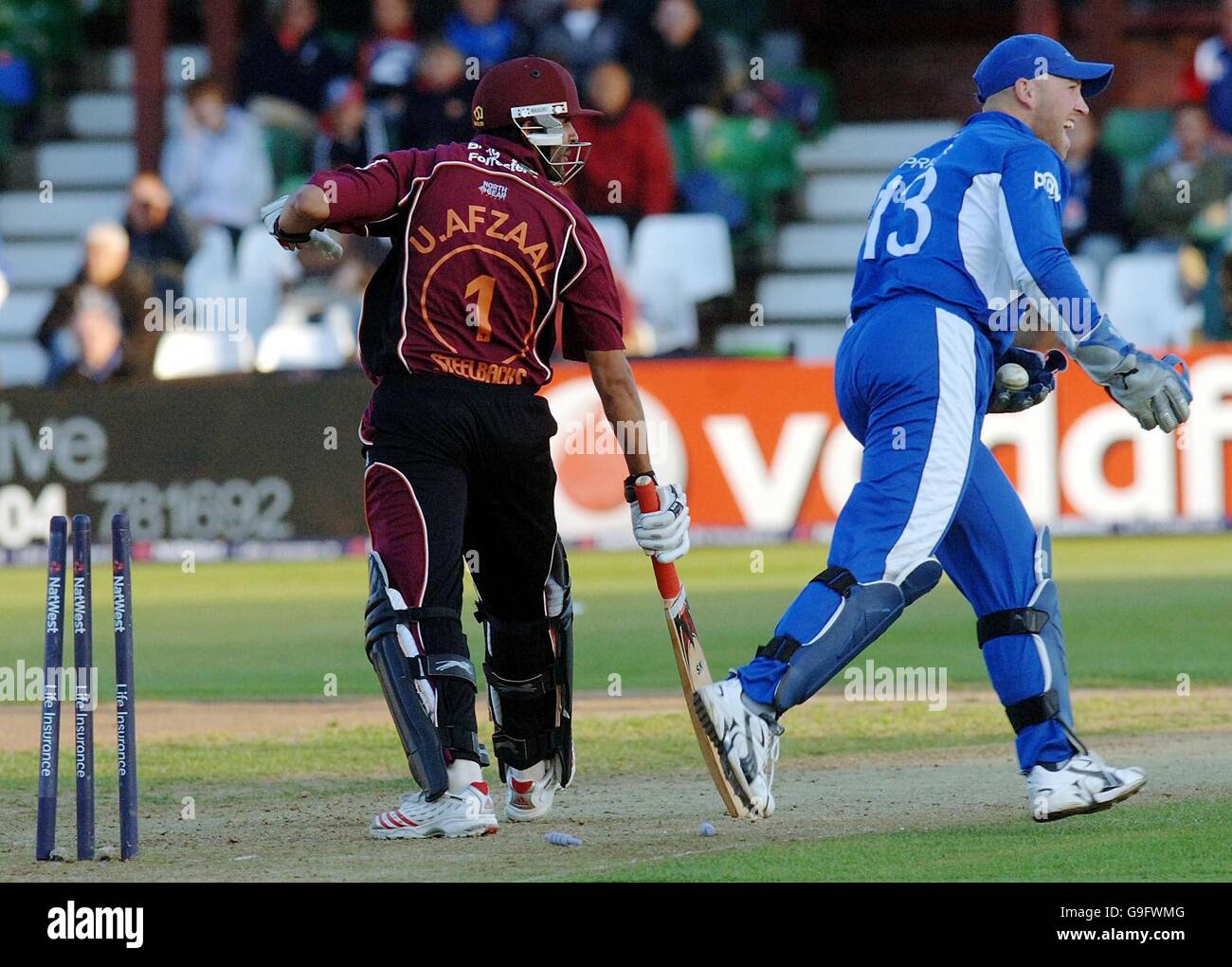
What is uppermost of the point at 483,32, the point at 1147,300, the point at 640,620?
the point at 483,32

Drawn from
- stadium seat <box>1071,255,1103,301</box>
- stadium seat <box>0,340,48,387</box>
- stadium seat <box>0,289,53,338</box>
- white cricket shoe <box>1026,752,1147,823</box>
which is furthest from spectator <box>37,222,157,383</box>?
white cricket shoe <box>1026,752,1147,823</box>

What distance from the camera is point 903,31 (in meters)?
23.6

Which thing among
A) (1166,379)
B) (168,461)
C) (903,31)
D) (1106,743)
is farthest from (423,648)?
(903,31)

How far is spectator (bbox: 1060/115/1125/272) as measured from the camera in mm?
17750

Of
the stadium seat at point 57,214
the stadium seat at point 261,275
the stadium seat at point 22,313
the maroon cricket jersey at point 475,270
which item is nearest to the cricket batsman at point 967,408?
the maroon cricket jersey at point 475,270

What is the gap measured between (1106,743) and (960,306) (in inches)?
97.7

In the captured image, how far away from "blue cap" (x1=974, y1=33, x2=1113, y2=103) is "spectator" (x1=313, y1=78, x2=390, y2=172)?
1144cm

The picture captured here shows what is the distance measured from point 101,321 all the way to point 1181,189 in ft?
28.3

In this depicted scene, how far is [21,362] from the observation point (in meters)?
19.3

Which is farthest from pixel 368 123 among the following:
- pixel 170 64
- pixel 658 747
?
pixel 658 747

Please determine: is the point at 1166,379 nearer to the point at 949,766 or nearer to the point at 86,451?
the point at 949,766

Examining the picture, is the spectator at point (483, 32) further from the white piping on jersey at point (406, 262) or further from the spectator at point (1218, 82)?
the white piping on jersey at point (406, 262)

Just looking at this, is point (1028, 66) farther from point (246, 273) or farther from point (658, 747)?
point (246, 273)

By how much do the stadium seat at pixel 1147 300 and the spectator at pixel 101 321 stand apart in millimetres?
7398
